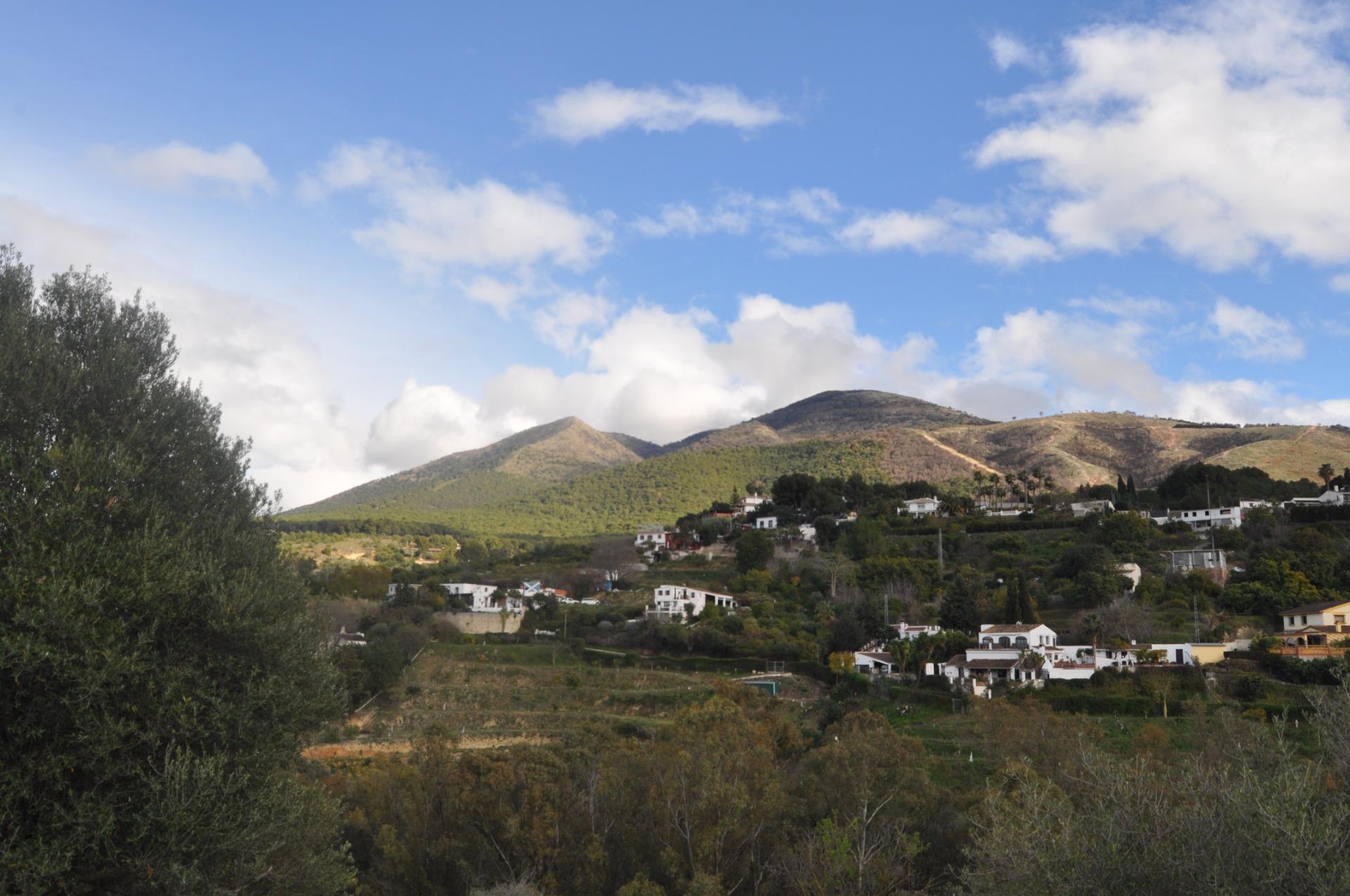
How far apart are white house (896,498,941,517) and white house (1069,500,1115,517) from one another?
1110 cm

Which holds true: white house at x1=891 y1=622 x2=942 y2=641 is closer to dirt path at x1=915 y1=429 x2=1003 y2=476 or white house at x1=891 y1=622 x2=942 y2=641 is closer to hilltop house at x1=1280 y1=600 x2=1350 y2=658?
hilltop house at x1=1280 y1=600 x2=1350 y2=658

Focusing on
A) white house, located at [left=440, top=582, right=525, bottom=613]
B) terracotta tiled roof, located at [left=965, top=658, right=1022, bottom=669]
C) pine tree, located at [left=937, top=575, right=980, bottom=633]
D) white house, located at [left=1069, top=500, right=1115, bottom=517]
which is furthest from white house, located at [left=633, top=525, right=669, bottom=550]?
terracotta tiled roof, located at [left=965, top=658, right=1022, bottom=669]

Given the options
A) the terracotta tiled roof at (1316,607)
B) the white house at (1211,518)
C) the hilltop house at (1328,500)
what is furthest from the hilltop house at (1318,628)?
the hilltop house at (1328,500)

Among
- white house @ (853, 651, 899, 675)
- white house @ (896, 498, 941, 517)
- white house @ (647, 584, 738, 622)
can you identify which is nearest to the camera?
white house @ (853, 651, 899, 675)

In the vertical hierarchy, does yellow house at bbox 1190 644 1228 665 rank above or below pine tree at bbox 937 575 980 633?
below

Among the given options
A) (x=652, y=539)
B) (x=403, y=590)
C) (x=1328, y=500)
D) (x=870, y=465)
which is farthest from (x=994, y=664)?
(x=870, y=465)

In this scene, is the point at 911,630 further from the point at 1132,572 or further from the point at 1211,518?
the point at 1211,518

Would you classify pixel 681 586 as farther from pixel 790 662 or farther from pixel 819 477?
pixel 819 477

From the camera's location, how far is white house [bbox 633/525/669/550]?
85.1m

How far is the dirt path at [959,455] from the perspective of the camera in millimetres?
131812

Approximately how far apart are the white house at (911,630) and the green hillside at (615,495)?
64174 millimetres

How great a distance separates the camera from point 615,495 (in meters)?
138

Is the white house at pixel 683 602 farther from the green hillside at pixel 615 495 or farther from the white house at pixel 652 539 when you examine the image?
the green hillside at pixel 615 495

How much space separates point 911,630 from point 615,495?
87.7 metres
